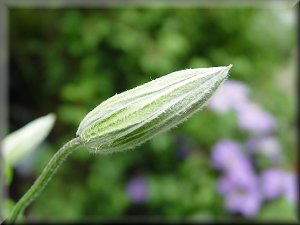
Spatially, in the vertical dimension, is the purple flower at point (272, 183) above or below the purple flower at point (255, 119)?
below

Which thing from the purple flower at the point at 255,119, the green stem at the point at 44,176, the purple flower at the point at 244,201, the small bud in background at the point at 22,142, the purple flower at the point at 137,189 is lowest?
the purple flower at the point at 244,201

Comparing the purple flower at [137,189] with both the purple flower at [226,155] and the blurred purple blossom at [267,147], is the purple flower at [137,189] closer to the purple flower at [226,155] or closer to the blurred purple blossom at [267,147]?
the purple flower at [226,155]

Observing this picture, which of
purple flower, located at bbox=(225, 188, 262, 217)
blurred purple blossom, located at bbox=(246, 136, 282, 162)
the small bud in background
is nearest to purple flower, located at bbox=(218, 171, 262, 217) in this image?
purple flower, located at bbox=(225, 188, 262, 217)

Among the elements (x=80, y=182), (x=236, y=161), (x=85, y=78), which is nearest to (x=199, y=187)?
(x=236, y=161)

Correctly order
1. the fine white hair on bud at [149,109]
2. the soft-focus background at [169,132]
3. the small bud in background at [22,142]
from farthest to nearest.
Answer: the soft-focus background at [169,132]
the small bud in background at [22,142]
the fine white hair on bud at [149,109]

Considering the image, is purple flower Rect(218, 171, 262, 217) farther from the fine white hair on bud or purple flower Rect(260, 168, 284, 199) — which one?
the fine white hair on bud

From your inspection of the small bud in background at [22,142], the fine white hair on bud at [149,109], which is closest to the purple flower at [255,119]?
the small bud in background at [22,142]

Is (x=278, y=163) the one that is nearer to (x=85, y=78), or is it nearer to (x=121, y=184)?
(x=121, y=184)

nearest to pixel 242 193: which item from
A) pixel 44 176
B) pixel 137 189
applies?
pixel 137 189

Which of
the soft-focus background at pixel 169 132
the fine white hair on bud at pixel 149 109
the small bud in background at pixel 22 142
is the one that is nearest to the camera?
the fine white hair on bud at pixel 149 109
